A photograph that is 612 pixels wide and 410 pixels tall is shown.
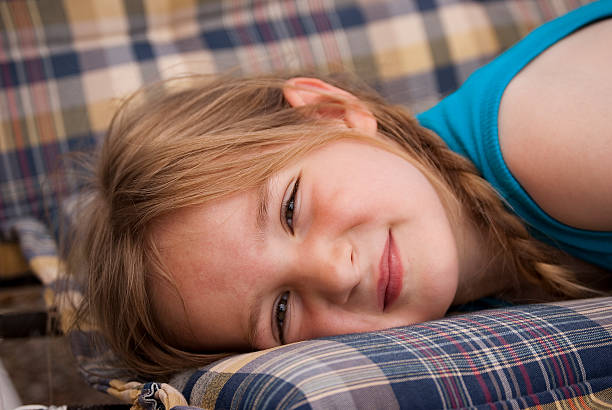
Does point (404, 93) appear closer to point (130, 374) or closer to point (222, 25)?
point (222, 25)

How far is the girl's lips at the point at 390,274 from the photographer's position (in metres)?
0.92

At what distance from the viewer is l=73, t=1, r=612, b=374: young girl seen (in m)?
0.91

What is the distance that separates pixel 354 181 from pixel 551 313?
0.33m

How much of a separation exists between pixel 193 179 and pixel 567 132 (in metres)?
0.57

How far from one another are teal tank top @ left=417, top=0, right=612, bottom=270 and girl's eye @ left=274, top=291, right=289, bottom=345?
424mm

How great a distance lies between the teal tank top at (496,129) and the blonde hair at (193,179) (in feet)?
0.08

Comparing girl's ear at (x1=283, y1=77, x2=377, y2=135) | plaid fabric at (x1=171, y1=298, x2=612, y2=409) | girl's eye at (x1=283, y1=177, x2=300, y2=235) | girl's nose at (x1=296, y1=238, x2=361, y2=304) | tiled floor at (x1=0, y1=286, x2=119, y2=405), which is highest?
girl's ear at (x1=283, y1=77, x2=377, y2=135)

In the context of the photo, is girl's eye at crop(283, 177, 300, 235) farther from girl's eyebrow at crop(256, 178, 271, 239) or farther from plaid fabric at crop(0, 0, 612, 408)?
plaid fabric at crop(0, 0, 612, 408)

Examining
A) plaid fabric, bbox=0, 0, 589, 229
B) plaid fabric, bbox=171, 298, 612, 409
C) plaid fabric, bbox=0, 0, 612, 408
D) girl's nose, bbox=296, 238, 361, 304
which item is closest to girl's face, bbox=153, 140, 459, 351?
girl's nose, bbox=296, 238, 361, 304

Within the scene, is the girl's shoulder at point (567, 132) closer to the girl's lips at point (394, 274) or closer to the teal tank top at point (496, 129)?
the teal tank top at point (496, 129)

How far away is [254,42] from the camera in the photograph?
5.53 feet

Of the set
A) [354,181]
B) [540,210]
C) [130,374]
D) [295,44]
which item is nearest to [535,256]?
[540,210]

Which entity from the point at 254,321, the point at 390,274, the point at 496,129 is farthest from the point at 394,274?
the point at 496,129

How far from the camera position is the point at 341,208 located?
2.99 feet
